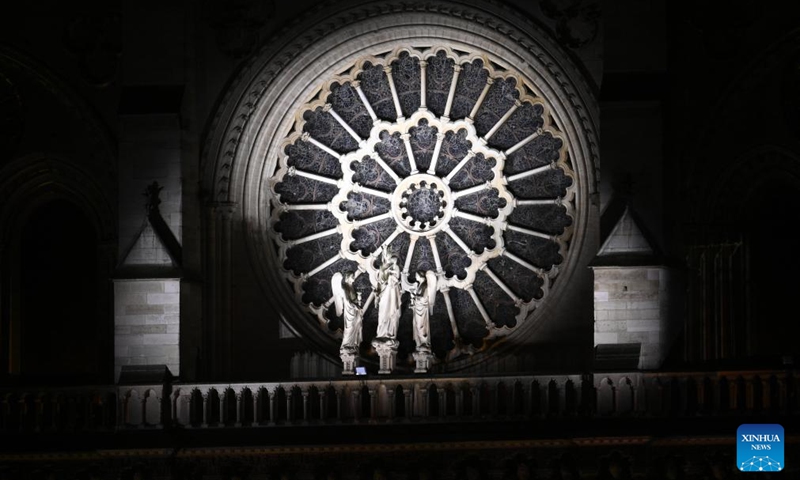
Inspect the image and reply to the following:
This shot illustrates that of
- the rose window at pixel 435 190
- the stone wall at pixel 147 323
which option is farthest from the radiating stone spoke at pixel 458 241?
the stone wall at pixel 147 323

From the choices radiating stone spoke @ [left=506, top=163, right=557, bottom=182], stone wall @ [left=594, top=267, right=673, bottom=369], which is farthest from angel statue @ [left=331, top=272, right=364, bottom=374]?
stone wall @ [left=594, top=267, right=673, bottom=369]

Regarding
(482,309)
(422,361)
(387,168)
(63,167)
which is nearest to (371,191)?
(387,168)

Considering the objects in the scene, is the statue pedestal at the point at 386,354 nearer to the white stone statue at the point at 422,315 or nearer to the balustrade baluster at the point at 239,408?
the white stone statue at the point at 422,315

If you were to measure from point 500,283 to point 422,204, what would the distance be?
1.78m

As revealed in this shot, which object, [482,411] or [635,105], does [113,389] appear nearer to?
[482,411]

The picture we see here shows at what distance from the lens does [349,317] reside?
124 feet

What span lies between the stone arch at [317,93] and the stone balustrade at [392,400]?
2.30 metres

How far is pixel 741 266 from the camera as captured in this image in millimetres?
38812

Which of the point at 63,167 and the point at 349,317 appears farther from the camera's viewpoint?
the point at 63,167

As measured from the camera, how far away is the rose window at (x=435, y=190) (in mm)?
39219

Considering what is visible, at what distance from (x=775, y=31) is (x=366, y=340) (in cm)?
804

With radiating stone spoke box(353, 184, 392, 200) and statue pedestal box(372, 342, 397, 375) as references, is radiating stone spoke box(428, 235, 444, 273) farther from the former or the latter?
statue pedestal box(372, 342, 397, 375)

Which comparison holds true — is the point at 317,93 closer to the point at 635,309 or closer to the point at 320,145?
the point at 320,145

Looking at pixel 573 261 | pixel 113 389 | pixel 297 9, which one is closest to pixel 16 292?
pixel 113 389
